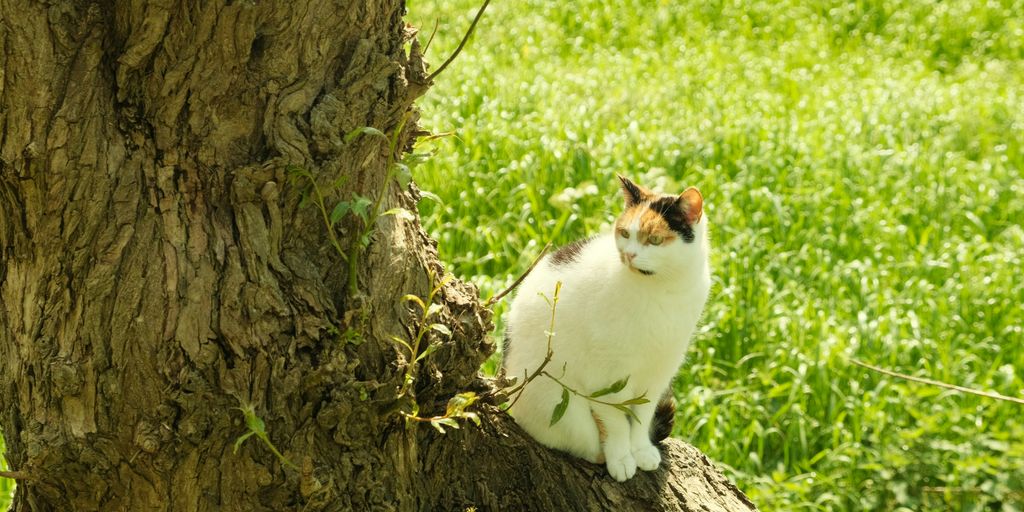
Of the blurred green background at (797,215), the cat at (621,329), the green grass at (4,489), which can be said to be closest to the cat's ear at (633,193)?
the cat at (621,329)

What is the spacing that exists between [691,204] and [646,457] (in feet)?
2.21

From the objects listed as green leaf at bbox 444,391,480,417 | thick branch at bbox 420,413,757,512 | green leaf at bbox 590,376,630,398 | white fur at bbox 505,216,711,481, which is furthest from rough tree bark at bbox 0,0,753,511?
white fur at bbox 505,216,711,481

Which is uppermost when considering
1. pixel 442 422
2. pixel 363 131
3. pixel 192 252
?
pixel 363 131

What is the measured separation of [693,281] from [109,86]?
1541mm

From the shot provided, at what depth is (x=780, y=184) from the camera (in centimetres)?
557

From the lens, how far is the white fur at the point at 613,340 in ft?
8.63

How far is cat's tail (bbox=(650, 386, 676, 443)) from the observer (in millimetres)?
2877

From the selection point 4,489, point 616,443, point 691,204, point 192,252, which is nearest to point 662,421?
point 616,443

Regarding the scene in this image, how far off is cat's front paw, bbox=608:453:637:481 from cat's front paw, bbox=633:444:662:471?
0.15 ft

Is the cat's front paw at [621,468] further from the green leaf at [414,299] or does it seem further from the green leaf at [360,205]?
the green leaf at [360,205]

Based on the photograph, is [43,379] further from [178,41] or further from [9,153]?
[178,41]

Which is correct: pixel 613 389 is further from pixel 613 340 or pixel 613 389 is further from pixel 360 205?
pixel 360 205

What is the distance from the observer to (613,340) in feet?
8.59

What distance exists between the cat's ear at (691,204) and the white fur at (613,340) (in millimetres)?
39
